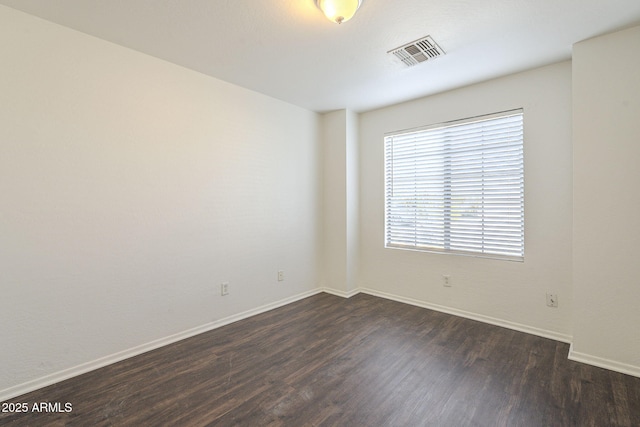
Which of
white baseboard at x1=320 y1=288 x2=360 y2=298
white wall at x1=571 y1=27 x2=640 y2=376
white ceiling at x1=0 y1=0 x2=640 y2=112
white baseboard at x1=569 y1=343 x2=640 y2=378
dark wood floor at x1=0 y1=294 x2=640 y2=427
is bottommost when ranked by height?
dark wood floor at x1=0 y1=294 x2=640 y2=427

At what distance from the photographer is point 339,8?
1.84 metres

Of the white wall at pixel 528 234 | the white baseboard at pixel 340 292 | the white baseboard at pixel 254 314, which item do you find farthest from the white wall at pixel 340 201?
the white wall at pixel 528 234

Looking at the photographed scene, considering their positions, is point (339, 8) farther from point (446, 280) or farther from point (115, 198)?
point (446, 280)

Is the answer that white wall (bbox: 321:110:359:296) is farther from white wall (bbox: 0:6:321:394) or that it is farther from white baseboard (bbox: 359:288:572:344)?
white wall (bbox: 0:6:321:394)

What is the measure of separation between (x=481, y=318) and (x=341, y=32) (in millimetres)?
3152

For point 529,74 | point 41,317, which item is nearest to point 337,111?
point 529,74

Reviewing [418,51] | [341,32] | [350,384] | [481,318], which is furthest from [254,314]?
[418,51]

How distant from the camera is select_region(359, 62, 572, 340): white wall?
2766mm

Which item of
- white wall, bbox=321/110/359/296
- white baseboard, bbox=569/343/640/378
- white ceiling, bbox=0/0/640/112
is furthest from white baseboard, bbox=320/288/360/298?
white ceiling, bbox=0/0/640/112

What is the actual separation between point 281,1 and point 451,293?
3.32 meters

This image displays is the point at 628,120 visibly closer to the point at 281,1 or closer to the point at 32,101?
the point at 281,1

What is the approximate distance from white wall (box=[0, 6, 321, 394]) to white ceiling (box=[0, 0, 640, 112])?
12.0 inches

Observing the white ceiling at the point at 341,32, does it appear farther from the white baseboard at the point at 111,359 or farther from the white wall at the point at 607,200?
the white baseboard at the point at 111,359

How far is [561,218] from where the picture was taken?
2.78 m
